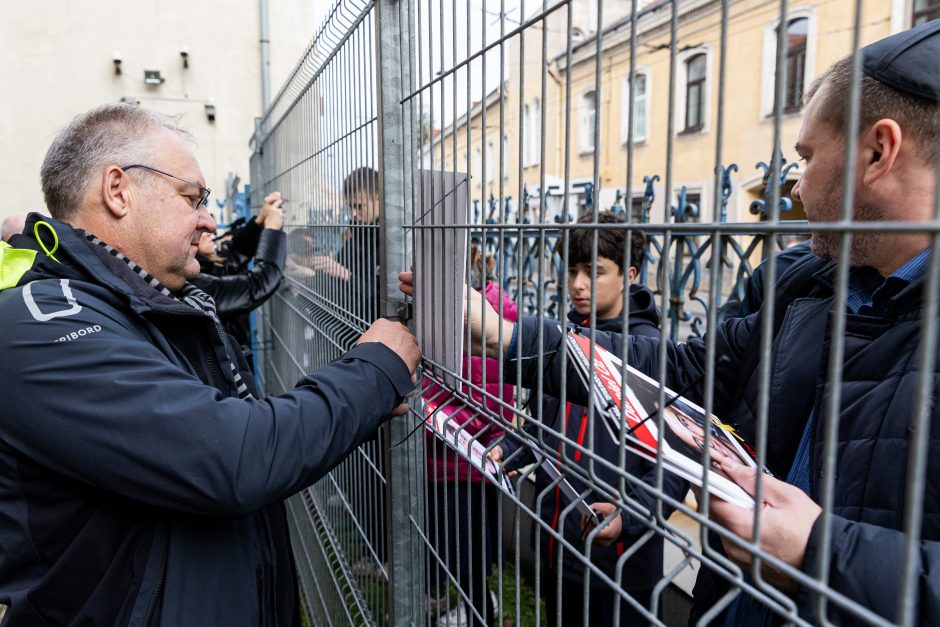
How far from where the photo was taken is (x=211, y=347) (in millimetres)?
1592

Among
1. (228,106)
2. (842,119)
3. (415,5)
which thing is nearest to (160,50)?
(228,106)

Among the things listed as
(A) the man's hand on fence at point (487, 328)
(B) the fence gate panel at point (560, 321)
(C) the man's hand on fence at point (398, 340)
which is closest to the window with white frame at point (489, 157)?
(B) the fence gate panel at point (560, 321)

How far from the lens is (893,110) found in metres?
0.88

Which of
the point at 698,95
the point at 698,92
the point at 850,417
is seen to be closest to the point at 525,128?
the point at 850,417

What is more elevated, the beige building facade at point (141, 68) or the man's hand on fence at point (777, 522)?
the beige building facade at point (141, 68)

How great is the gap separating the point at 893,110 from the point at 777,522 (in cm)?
58

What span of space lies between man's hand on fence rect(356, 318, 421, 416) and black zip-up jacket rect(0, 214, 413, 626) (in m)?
0.04

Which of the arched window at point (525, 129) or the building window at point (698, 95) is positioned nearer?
the arched window at point (525, 129)

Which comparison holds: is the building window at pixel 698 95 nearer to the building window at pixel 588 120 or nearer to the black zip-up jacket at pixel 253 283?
the building window at pixel 588 120

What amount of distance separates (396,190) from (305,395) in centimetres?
61

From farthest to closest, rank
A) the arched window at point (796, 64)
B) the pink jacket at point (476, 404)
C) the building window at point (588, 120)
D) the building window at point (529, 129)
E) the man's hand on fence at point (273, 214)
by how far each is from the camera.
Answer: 1. the man's hand on fence at point (273, 214)
2. the building window at point (588, 120)
3. the pink jacket at point (476, 404)
4. the building window at point (529, 129)
5. the arched window at point (796, 64)

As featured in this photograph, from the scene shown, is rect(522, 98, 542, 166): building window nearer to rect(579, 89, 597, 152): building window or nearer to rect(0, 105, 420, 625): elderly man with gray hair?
rect(579, 89, 597, 152): building window

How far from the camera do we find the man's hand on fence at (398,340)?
154cm

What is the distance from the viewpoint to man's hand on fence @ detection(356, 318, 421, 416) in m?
1.54
